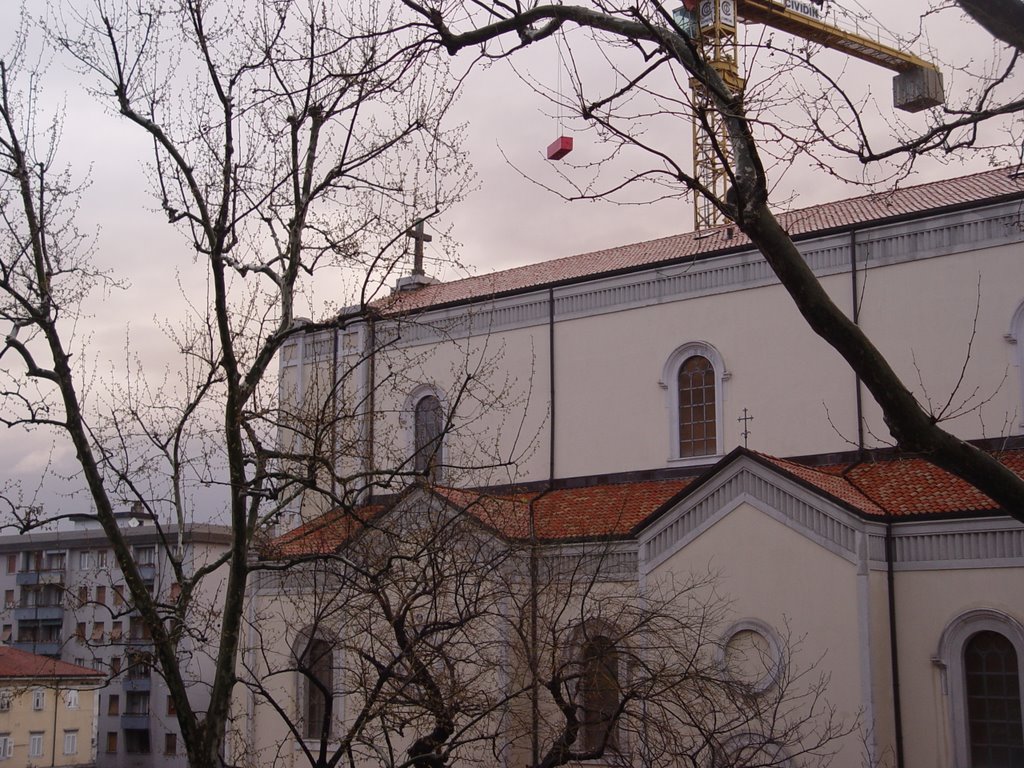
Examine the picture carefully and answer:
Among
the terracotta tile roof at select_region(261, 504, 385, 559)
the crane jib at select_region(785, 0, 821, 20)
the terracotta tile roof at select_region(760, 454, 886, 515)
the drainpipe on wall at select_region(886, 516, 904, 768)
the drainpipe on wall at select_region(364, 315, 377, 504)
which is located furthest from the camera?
the crane jib at select_region(785, 0, 821, 20)

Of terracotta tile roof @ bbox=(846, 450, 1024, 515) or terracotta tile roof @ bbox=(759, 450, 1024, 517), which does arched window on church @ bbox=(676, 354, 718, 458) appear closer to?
terracotta tile roof @ bbox=(759, 450, 1024, 517)

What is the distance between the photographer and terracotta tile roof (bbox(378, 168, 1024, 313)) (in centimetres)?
2070

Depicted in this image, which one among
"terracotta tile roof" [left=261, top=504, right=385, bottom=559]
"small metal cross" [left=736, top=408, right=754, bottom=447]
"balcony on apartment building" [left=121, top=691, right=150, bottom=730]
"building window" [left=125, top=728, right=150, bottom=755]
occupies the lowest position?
"building window" [left=125, top=728, right=150, bottom=755]

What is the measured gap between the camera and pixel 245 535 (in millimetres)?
11352

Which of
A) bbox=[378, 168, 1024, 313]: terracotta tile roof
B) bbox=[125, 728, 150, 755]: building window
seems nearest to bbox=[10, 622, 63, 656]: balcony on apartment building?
bbox=[125, 728, 150, 755]: building window

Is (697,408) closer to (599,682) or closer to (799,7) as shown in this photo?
(599,682)

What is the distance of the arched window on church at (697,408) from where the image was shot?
2185 centimetres

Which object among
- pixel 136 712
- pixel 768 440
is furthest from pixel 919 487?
pixel 136 712

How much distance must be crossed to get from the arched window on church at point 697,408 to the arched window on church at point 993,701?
6.35 m

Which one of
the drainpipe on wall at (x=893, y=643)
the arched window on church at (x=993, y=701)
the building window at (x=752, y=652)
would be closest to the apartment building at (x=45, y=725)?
the building window at (x=752, y=652)

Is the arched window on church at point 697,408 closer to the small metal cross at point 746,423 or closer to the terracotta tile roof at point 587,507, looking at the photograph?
the small metal cross at point 746,423

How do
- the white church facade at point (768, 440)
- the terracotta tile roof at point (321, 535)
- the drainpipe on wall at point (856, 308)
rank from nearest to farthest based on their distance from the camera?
the terracotta tile roof at point (321, 535)
the white church facade at point (768, 440)
the drainpipe on wall at point (856, 308)

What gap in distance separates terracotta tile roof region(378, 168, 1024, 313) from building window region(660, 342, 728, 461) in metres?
1.93

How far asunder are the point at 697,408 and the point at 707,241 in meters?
3.56
